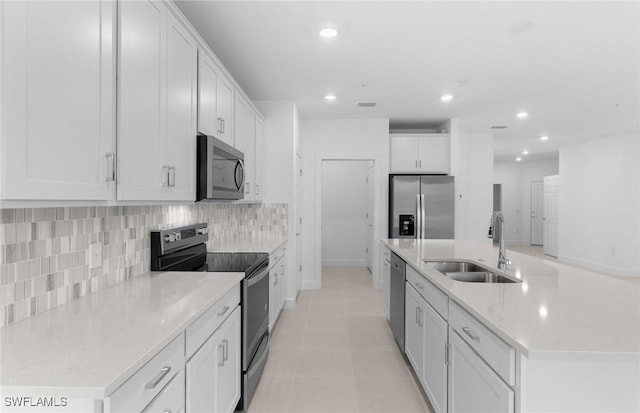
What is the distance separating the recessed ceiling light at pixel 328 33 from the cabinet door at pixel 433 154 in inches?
123

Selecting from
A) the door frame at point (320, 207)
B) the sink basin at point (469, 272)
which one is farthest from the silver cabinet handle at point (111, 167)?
the door frame at point (320, 207)

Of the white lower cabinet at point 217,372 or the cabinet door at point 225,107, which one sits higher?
the cabinet door at point 225,107

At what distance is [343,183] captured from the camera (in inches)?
289

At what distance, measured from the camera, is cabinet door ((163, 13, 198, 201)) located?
181 centimetres

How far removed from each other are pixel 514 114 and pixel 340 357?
171 inches

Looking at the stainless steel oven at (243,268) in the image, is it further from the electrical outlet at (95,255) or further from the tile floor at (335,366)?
the electrical outlet at (95,255)

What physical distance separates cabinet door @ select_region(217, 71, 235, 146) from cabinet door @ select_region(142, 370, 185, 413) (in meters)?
1.79

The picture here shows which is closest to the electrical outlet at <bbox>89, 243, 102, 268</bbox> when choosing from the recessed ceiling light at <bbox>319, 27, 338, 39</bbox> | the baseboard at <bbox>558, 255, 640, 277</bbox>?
the recessed ceiling light at <bbox>319, 27, 338, 39</bbox>

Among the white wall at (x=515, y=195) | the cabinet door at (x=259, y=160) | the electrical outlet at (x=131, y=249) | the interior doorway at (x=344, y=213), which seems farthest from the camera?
the white wall at (x=515, y=195)

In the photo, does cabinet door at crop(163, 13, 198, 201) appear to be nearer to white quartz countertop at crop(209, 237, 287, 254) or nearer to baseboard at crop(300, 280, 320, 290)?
white quartz countertop at crop(209, 237, 287, 254)

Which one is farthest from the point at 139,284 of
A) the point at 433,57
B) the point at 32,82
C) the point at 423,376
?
the point at 433,57

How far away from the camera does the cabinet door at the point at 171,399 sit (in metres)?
1.11

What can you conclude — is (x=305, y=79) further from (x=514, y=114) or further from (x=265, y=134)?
(x=514, y=114)

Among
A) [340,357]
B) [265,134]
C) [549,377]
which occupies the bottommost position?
[340,357]
